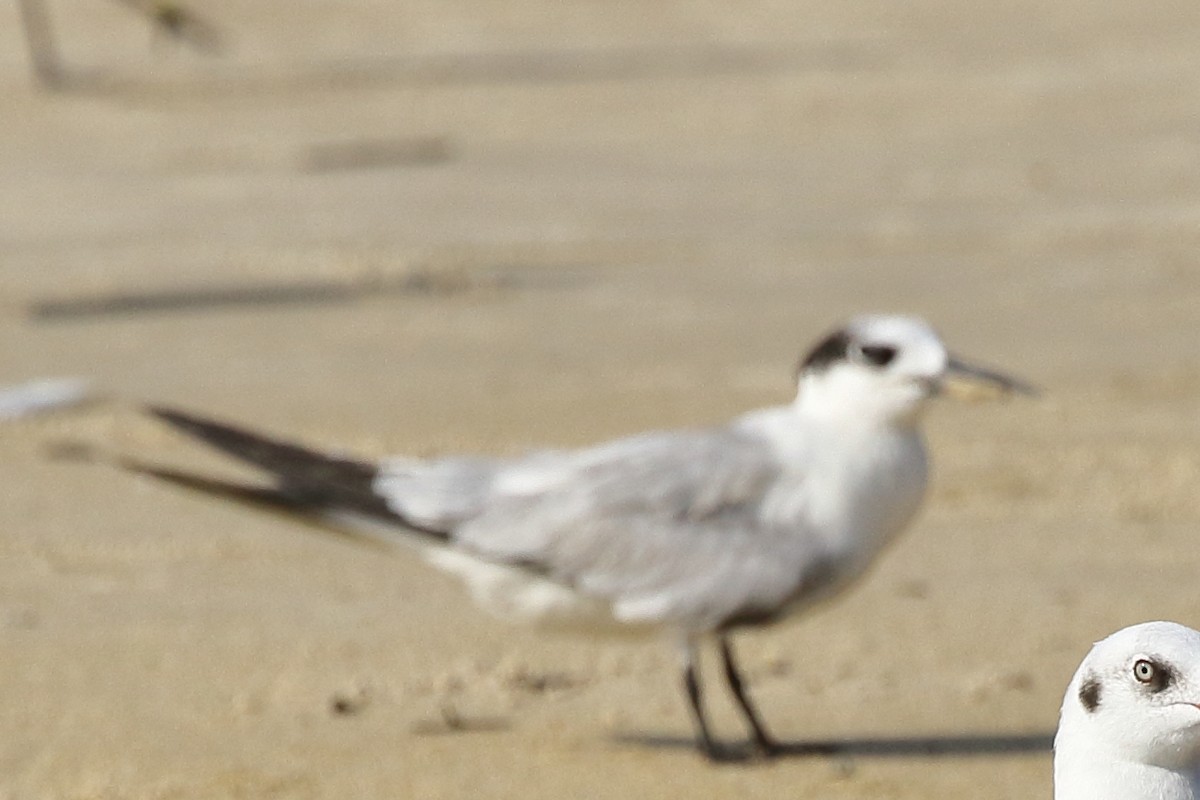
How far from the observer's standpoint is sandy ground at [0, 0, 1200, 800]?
5969 mm

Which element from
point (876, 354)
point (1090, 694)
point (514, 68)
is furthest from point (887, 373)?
point (514, 68)

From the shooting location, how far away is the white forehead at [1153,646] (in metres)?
3.80

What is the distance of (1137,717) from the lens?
3.84 m

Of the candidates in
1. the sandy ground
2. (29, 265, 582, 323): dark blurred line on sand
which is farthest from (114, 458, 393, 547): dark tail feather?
(29, 265, 582, 323): dark blurred line on sand

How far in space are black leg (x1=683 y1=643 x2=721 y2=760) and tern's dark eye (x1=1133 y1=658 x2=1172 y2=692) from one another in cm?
191

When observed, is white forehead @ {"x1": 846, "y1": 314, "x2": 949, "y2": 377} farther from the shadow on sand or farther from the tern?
the shadow on sand

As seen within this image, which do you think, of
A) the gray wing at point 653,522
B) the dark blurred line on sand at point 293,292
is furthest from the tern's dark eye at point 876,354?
the dark blurred line on sand at point 293,292

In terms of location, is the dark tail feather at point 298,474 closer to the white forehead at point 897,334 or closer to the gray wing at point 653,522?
the gray wing at point 653,522

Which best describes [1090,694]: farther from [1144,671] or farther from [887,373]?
[887,373]

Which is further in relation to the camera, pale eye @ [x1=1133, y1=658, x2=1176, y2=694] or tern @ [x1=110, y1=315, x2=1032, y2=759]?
tern @ [x1=110, y1=315, x2=1032, y2=759]

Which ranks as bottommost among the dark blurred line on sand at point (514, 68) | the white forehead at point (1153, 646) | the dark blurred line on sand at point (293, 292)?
the dark blurred line on sand at point (514, 68)

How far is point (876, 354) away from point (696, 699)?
2.80ft

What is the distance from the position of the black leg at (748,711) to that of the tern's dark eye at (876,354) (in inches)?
28.2

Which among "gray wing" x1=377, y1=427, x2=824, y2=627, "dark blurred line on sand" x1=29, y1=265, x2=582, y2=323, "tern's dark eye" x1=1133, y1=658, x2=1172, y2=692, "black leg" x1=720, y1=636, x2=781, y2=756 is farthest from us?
"dark blurred line on sand" x1=29, y1=265, x2=582, y2=323
